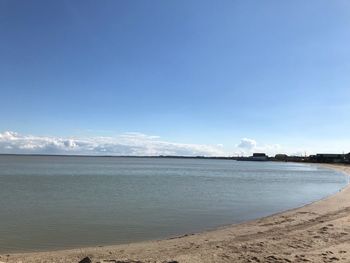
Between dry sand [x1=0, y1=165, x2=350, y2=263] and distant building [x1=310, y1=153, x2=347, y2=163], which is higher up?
distant building [x1=310, y1=153, x2=347, y2=163]

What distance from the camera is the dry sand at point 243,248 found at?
1128 centimetres

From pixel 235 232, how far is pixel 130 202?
44.3 feet

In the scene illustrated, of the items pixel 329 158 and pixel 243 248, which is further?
pixel 329 158

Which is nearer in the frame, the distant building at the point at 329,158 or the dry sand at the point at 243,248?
the dry sand at the point at 243,248

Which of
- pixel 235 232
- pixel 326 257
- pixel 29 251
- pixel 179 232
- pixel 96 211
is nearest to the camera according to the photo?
pixel 326 257

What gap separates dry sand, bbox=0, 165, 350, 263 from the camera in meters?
11.3

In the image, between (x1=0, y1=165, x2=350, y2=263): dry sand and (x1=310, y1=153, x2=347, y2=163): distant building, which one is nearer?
(x1=0, y1=165, x2=350, y2=263): dry sand

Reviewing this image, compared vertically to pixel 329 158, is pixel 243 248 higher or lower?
lower

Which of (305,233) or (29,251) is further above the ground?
(305,233)

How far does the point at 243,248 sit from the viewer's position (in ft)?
41.5

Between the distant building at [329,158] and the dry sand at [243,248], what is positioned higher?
the distant building at [329,158]

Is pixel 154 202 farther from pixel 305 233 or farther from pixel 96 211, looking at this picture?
pixel 305 233

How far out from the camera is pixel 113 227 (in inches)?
754

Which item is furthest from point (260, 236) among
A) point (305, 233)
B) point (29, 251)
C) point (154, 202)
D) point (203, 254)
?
point (154, 202)
